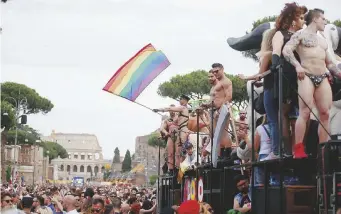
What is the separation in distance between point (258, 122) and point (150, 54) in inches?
144

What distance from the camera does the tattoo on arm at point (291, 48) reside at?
6730 mm

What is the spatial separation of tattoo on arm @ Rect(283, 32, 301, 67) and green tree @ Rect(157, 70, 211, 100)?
5385 centimetres

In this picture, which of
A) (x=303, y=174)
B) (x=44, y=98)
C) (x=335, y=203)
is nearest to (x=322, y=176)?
(x=335, y=203)

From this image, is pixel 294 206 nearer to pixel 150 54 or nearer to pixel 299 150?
pixel 299 150

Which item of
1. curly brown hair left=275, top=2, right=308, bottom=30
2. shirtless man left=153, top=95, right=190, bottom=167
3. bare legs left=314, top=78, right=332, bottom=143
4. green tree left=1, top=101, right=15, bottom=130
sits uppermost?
green tree left=1, top=101, right=15, bottom=130

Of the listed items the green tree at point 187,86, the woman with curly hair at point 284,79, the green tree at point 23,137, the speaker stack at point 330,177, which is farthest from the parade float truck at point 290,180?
the green tree at point 23,137

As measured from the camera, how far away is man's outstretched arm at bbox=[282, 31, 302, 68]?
673cm

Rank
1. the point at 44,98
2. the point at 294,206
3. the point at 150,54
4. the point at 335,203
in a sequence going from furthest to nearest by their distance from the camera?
the point at 44,98, the point at 150,54, the point at 294,206, the point at 335,203

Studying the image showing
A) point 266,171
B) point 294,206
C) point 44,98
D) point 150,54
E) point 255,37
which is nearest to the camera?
point 294,206

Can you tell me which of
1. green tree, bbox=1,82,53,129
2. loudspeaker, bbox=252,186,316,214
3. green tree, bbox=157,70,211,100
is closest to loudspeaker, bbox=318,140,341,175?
loudspeaker, bbox=252,186,316,214

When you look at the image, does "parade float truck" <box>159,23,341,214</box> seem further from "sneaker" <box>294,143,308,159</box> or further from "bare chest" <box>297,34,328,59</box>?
"bare chest" <box>297,34,328,59</box>

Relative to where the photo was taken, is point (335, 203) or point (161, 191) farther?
point (161, 191)

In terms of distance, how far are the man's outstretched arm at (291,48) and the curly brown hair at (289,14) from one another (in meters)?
0.49

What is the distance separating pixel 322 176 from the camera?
19.1 ft
